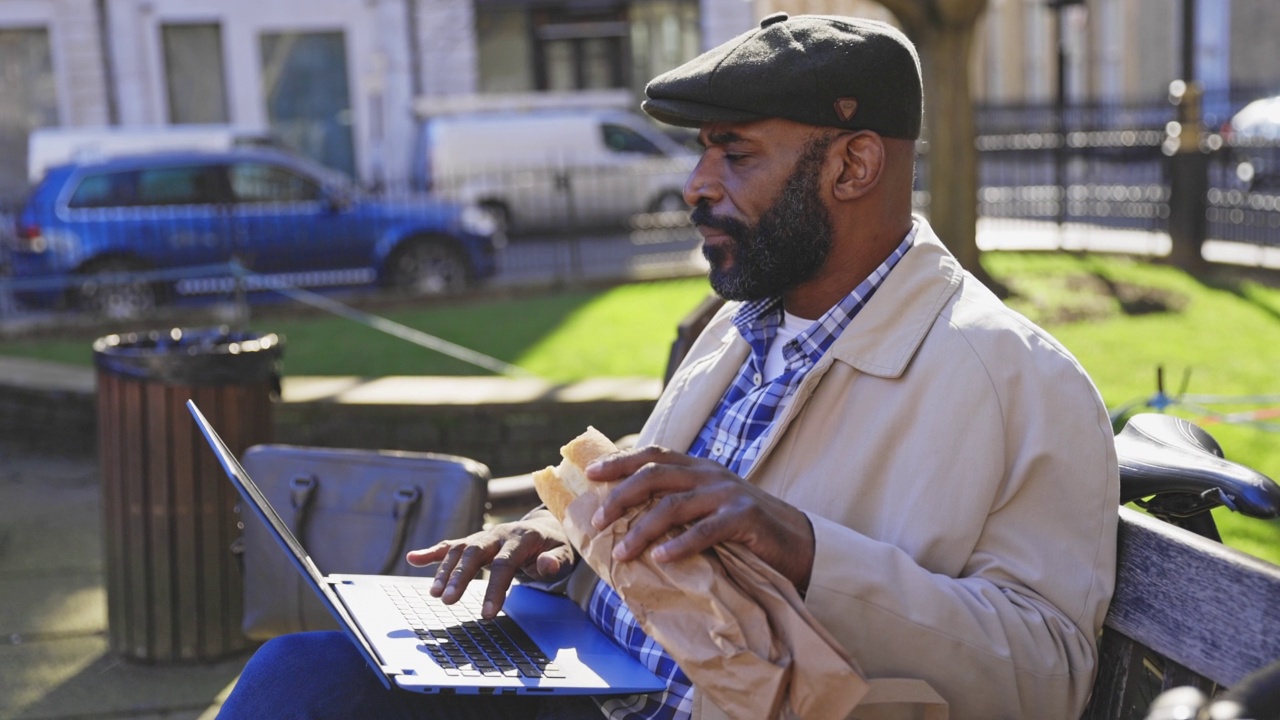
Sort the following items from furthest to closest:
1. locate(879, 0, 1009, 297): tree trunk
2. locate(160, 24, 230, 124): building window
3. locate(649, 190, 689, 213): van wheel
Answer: locate(160, 24, 230, 124): building window → locate(649, 190, 689, 213): van wheel → locate(879, 0, 1009, 297): tree trunk

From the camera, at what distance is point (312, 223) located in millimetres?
13594

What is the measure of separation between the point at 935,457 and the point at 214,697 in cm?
291

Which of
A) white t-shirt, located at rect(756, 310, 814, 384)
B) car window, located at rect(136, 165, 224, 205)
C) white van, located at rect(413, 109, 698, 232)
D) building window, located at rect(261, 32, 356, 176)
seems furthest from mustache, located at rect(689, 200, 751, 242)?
building window, located at rect(261, 32, 356, 176)

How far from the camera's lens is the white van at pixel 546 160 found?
1981cm

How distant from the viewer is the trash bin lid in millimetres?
4125

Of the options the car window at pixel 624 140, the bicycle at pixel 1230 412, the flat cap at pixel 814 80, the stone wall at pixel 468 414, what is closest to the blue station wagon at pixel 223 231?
the stone wall at pixel 468 414

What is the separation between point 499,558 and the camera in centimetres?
243

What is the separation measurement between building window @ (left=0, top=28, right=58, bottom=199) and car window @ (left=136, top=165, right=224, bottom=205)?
43.2ft

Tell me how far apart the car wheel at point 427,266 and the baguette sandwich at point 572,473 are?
1193 centimetres

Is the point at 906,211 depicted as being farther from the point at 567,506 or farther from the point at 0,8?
the point at 0,8

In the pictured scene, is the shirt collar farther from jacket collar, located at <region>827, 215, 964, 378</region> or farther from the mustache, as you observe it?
the mustache

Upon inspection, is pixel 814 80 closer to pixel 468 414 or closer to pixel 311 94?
pixel 468 414

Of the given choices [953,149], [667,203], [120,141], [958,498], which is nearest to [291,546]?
[958,498]

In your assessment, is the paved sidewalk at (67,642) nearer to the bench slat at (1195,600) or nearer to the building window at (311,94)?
the bench slat at (1195,600)
